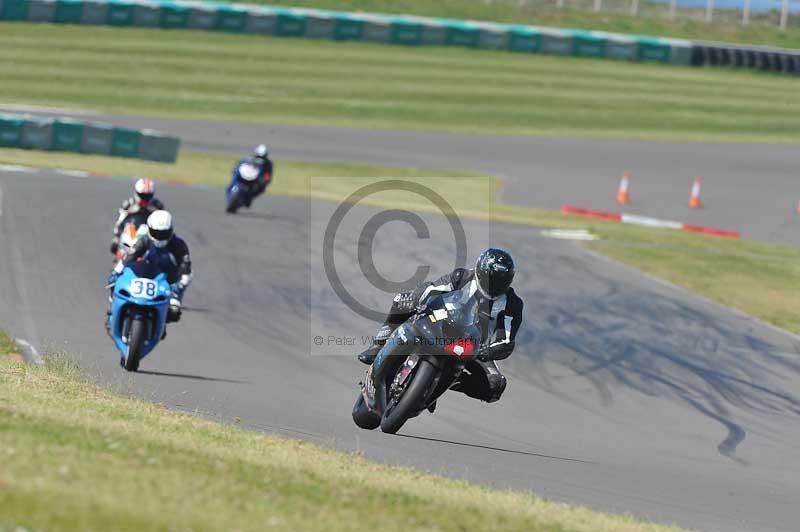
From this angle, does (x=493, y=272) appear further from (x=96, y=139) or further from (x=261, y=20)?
(x=261, y=20)

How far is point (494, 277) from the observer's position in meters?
9.97

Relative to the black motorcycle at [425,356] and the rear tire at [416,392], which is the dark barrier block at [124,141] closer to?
the black motorcycle at [425,356]

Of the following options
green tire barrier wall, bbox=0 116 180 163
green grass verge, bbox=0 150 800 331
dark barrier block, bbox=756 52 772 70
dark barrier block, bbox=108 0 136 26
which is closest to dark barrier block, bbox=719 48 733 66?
dark barrier block, bbox=756 52 772 70

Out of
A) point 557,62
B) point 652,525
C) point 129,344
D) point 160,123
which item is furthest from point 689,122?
point 652,525

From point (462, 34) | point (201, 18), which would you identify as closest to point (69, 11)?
point (201, 18)

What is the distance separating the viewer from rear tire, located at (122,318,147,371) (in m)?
12.9

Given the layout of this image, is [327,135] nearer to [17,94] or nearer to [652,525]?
[17,94]

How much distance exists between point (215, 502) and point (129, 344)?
647cm

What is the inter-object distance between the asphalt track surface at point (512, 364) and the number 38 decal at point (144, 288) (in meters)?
→ 0.83

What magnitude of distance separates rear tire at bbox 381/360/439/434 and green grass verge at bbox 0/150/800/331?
1057cm

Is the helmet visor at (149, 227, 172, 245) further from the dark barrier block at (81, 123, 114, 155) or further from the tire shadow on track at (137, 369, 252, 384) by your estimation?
the dark barrier block at (81, 123, 114, 155)

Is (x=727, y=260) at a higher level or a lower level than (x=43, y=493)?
lower

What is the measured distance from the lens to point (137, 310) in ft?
42.9

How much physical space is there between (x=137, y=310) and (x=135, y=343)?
388mm
